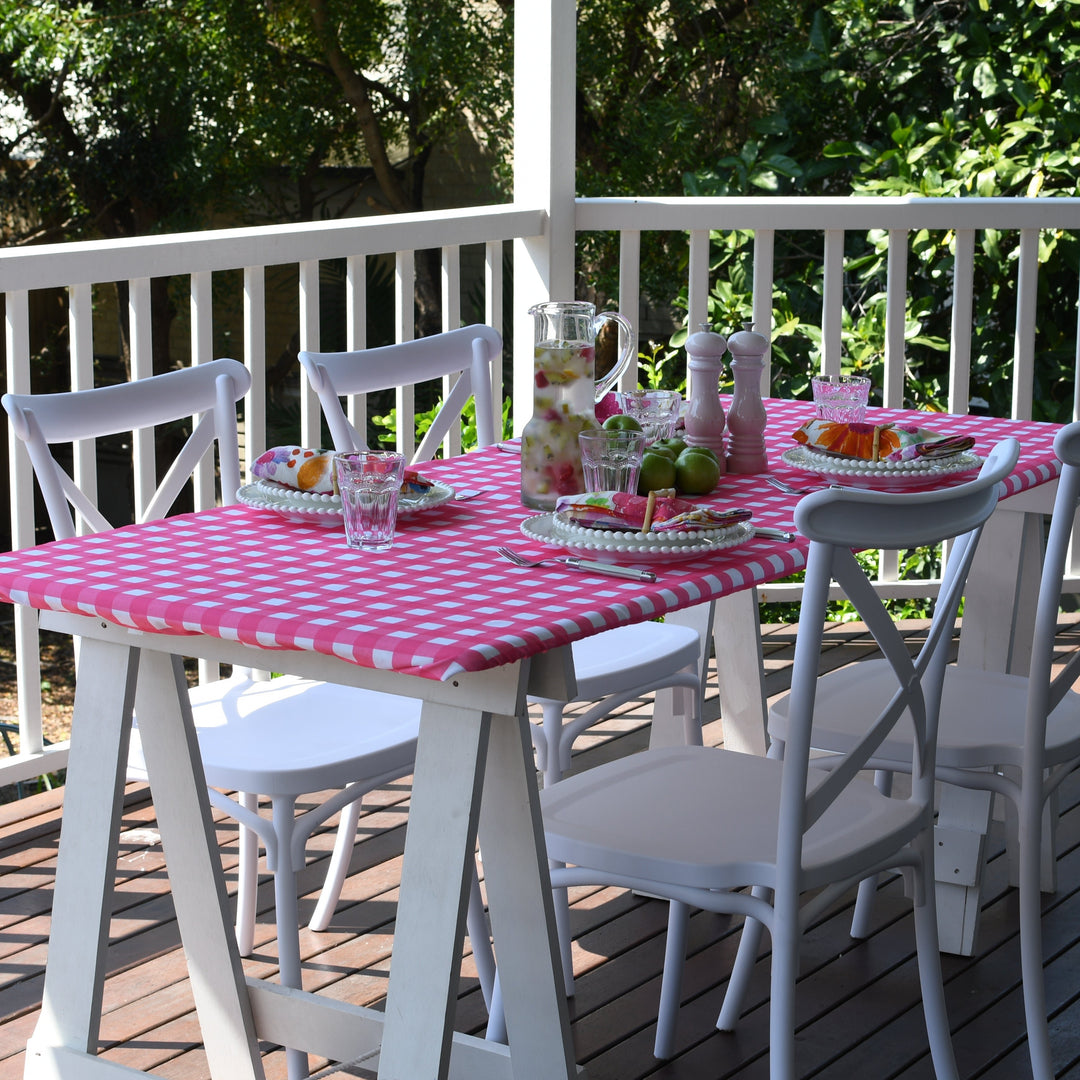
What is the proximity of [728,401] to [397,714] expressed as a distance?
3.03 ft

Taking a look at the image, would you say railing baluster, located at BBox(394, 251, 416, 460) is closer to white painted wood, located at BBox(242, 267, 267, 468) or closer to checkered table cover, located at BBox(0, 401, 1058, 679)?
white painted wood, located at BBox(242, 267, 267, 468)

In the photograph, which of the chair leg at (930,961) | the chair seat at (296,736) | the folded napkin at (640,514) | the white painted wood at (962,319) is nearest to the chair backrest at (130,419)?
the chair seat at (296,736)

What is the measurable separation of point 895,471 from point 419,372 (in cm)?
102

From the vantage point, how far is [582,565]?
5.96 ft

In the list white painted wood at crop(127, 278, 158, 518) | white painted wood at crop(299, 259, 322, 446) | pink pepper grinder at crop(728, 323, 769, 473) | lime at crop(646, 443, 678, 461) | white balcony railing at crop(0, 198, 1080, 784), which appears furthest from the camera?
white painted wood at crop(299, 259, 322, 446)

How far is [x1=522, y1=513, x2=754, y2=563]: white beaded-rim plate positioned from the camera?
1819 millimetres

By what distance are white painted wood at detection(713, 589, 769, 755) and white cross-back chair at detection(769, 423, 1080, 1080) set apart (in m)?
0.40

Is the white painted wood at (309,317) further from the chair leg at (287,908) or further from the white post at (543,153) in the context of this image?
the chair leg at (287,908)

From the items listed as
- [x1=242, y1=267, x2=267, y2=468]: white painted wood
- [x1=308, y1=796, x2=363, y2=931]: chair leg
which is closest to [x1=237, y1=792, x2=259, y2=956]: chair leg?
[x1=308, y1=796, x2=363, y2=931]: chair leg

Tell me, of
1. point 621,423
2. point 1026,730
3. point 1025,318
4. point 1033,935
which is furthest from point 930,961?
point 1025,318

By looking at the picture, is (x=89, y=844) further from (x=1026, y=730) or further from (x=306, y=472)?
(x=1026, y=730)

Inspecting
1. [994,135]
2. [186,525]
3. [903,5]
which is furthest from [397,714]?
[903,5]

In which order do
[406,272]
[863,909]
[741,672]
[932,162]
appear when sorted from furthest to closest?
[932,162], [406,272], [741,672], [863,909]

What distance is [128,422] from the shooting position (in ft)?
7.92
